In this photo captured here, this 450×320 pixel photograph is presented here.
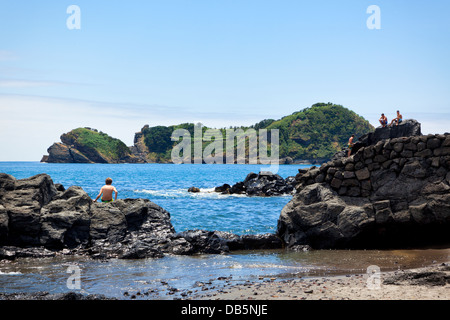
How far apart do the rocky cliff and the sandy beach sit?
4.43 metres

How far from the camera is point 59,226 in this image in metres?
13.6

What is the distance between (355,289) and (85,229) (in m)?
8.80

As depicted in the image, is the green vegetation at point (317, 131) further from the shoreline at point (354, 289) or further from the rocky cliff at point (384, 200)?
the shoreline at point (354, 289)

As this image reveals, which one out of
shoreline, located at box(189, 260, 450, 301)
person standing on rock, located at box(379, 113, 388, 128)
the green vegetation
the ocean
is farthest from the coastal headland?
the green vegetation

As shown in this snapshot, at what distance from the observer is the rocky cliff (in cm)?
1373

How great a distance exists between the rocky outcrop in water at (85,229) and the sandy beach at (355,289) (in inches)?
189

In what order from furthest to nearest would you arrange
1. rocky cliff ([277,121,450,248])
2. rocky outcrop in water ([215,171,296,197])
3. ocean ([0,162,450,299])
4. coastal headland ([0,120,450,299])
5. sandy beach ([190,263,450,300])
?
rocky outcrop in water ([215,171,296,197]) < rocky cliff ([277,121,450,248]) < coastal headland ([0,120,450,299]) < ocean ([0,162,450,299]) < sandy beach ([190,263,450,300])

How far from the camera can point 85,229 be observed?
551 inches

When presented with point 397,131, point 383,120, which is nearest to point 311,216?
point 397,131

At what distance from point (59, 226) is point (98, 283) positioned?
4160mm

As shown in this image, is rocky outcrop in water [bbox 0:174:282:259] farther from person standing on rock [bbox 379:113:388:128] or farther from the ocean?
person standing on rock [bbox 379:113:388:128]

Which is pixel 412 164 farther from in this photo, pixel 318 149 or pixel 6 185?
pixel 318 149

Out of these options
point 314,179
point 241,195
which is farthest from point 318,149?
point 314,179

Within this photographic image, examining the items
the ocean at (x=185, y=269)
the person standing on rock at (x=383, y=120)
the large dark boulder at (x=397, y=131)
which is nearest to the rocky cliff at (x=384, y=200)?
the ocean at (x=185, y=269)
